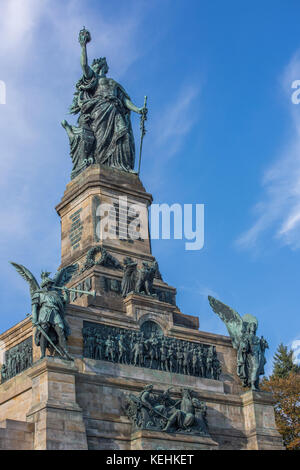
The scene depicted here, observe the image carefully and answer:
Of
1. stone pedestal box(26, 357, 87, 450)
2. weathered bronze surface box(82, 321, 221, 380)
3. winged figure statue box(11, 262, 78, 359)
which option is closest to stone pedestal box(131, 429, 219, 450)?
stone pedestal box(26, 357, 87, 450)

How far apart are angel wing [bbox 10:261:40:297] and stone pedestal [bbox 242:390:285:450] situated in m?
10.1

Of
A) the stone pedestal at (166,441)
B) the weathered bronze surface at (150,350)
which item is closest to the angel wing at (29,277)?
the weathered bronze surface at (150,350)

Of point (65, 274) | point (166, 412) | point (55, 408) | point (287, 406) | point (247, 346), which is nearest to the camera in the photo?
point (55, 408)

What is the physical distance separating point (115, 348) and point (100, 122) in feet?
44.0

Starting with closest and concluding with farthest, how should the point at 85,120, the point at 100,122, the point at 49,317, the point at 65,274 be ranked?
the point at 49,317 < the point at 65,274 < the point at 100,122 < the point at 85,120

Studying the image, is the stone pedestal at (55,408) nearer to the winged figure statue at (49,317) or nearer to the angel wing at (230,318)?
the winged figure statue at (49,317)

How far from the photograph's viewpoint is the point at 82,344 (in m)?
31.0

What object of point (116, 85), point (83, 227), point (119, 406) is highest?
point (116, 85)

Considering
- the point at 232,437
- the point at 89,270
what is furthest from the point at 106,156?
the point at 232,437

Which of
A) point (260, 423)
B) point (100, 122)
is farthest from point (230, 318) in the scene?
point (100, 122)

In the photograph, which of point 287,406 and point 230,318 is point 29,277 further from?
point 287,406

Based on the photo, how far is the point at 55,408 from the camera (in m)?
28.1
